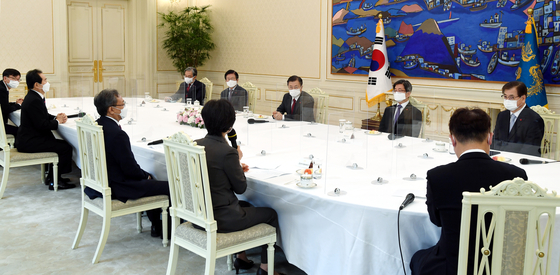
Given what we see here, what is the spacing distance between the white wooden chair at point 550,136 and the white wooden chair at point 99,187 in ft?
9.68

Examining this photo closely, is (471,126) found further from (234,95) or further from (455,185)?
(234,95)

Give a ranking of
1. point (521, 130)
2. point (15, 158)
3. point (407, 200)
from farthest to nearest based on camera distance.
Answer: point (15, 158) → point (521, 130) → point (407, 200)

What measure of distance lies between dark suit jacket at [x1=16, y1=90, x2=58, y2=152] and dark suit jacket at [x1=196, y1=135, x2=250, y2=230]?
120 inches

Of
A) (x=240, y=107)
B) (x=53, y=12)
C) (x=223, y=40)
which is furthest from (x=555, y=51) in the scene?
(x=53, y=12)

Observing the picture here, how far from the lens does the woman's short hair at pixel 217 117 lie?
113 inches

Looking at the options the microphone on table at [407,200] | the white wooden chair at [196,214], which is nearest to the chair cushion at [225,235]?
the white wooden chair at [196,214]

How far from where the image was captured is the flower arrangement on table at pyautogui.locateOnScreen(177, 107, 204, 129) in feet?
16.5

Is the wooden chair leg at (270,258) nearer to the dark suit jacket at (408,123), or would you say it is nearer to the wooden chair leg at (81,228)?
the dark suit jacket at (408,123)

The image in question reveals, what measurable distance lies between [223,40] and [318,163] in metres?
7.85

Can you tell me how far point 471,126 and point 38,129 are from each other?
4.50 meters

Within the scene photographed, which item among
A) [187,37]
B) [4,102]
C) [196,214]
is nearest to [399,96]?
[196,214]

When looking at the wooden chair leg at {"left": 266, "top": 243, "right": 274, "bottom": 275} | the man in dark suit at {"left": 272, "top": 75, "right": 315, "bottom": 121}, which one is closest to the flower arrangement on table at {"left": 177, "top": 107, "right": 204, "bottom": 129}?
the man in dark suit at {"left": 272, "top": 75, "right": 315, "bottom": 121}

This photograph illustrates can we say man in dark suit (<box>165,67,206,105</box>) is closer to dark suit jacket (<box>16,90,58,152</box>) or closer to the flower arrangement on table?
the flower arrangement on table

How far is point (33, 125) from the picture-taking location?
5.18 meters
